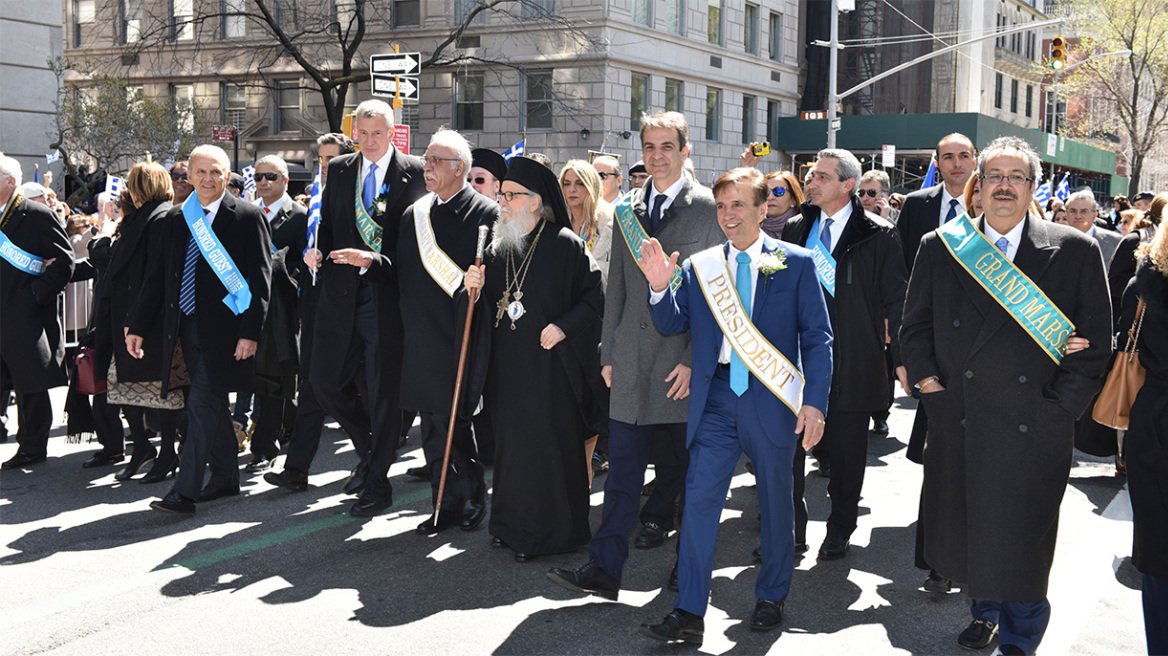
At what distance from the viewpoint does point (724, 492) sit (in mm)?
4699

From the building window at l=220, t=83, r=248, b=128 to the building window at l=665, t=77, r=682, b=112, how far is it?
13.1 meters

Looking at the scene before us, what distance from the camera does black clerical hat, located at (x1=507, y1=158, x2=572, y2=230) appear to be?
18.9 ft

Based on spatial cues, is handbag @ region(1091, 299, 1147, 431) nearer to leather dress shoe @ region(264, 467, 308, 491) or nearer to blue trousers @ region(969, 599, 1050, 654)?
blue trousers @ region(969, 599, 1050, 654)

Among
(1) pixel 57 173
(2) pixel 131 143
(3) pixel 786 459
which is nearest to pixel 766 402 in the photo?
(3) pixel 786 459

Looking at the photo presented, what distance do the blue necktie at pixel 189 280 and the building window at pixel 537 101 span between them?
25684 millimetres

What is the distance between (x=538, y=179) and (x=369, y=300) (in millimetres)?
1671

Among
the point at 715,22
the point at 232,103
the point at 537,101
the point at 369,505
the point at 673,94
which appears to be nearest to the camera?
the point at 369,505

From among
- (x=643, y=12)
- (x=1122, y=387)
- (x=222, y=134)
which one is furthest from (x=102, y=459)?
(x=643, y=12)

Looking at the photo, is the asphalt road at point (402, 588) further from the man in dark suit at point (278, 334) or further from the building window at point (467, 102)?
the building window at point (467, 102)

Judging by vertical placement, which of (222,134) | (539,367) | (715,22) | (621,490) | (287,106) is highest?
(715,22)

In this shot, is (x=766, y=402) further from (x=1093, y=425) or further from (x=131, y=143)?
(x=131, y=143)

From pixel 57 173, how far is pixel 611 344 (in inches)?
555

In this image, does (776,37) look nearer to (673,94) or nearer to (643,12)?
(673,94)

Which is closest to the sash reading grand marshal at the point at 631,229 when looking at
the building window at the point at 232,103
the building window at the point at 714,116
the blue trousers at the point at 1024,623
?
the blue trousers at the point at 1024,623
